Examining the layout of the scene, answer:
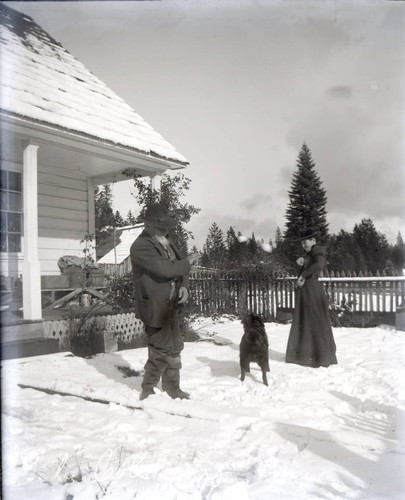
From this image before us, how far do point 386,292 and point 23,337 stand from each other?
29.3ft

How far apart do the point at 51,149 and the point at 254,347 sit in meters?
5.75

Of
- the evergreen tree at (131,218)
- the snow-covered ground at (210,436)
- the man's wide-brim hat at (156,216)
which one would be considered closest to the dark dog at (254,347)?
the snow-covered ground at (210,436)

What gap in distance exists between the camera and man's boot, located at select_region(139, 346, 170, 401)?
4.37m

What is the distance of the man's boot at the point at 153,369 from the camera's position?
437cm

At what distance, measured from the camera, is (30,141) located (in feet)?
22.9

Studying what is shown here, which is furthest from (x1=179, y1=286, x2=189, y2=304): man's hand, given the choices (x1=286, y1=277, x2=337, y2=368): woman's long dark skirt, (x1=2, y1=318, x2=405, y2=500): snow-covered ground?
(x1=286, y1=277, x2=337, y2=368): woman's long dark skirt

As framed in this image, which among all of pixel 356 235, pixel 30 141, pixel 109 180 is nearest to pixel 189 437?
pixel 30 141

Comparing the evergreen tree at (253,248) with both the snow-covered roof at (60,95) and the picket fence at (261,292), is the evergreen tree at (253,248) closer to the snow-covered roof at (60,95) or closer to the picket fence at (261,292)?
the picket fence at (261,292)

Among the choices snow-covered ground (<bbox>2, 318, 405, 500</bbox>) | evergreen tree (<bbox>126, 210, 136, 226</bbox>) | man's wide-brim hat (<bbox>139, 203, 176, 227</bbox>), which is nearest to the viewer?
snow-covered ground (<bbox>2, 318, 405, 500</bbox>)

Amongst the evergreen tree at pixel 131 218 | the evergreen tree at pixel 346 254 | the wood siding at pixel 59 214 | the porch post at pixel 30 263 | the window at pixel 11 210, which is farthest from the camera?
the evergreen tree at pixel 346 254

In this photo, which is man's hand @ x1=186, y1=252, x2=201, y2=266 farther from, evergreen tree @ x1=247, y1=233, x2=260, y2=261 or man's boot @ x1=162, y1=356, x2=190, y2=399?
evergreen tree @ x1=247, y1=233, x2=260, y2=261

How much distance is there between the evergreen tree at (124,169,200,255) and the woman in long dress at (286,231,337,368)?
266cm

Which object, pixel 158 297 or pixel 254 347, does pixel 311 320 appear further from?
pixel 158 297

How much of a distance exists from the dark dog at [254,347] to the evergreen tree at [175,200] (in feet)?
9.99
